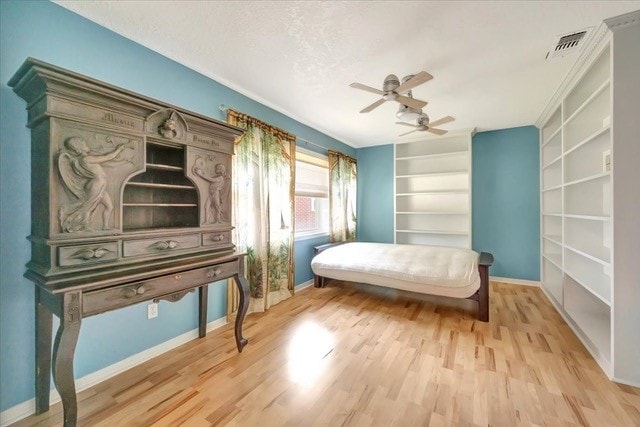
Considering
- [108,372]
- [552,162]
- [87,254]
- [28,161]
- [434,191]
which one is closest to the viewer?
[87,254]

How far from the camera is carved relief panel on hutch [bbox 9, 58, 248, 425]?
126 cm

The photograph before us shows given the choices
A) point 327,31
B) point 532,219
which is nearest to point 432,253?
point 532,219

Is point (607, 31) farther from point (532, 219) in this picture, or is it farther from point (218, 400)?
point (218, 400)

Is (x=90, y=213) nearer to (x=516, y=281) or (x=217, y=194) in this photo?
(x=217, y=194)

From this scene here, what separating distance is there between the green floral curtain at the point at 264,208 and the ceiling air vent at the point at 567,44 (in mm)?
2702

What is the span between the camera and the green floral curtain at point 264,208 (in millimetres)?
2695

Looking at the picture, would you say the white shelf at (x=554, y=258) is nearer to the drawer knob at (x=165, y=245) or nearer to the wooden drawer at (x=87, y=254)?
the drawer knob at (x=165, y=245)

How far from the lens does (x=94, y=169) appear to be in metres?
1.41

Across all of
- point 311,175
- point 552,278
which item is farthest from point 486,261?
point 311,175

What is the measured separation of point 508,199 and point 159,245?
16.0ft

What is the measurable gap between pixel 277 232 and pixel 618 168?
3.01 meters

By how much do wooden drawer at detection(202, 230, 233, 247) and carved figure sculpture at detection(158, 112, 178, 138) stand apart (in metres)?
0.77

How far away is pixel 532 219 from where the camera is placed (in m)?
3.99

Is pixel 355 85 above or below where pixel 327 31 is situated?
below
